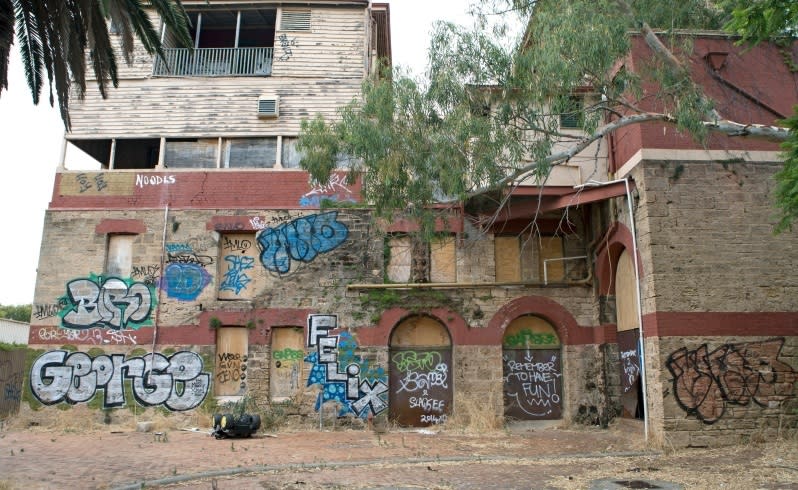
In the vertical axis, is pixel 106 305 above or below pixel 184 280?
below

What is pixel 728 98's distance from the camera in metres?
12.9

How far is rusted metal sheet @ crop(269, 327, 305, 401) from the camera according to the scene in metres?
15.5

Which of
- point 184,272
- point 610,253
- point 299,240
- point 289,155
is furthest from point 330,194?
point 610,253

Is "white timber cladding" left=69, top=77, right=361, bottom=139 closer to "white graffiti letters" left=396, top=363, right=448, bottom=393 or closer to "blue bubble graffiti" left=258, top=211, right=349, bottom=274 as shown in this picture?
"blue bubble graffiti" left=258, top=211, right=349, bottom=274

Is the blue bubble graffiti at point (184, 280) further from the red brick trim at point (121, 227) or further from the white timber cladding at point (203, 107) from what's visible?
the white timber cladding at point (203, 107)

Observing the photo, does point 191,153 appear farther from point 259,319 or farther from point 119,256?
point 259,319

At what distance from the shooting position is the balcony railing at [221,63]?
57.8ft

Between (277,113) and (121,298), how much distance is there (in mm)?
6013

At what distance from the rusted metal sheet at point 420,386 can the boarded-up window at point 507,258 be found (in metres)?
2.30

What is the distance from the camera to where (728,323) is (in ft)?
39.7

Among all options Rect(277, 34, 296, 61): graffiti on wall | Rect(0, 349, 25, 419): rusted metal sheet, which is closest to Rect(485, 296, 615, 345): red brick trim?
Rect(277, 34, 296, 61): graffiti on wall

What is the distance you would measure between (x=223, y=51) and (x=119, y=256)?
6.20m

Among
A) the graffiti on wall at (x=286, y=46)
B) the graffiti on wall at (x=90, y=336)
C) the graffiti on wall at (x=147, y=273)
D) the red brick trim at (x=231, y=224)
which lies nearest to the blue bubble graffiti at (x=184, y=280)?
the graffiti on wall at (x=147, y=273)

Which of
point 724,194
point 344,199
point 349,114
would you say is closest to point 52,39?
point 349,114
